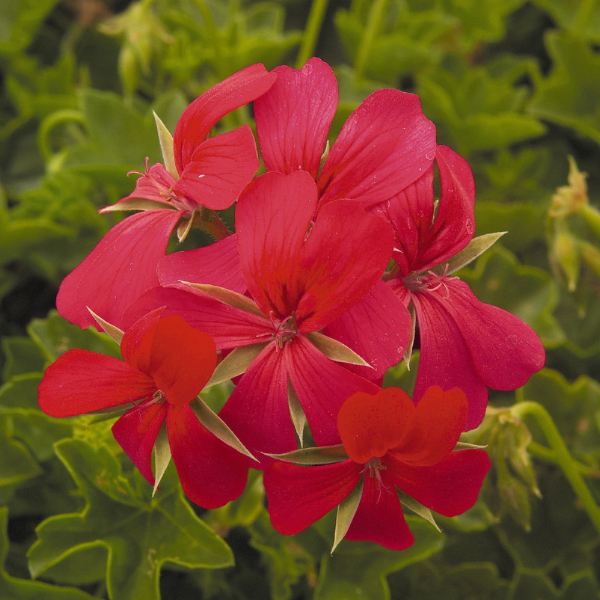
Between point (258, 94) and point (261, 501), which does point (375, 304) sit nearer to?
point (258, 94)

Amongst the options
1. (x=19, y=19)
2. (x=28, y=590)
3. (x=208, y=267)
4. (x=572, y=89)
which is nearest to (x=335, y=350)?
(x=208, y=267)

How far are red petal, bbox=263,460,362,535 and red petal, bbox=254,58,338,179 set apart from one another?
28cm

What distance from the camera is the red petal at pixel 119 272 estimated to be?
0.69 m

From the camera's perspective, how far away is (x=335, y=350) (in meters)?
0.63

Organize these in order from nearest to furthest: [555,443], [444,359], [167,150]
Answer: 1. [444,359]
2. [167,150]
3. [555,443]

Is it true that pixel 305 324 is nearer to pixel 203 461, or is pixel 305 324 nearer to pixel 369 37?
pixel 203 461

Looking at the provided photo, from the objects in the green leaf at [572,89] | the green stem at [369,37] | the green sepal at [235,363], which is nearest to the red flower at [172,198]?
the green sepal at [235,363]

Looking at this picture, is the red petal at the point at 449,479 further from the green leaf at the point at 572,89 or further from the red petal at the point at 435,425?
the green leaf at the point at 572,89

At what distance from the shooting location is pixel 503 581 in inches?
46.0

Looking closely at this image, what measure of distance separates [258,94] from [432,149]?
17 cm

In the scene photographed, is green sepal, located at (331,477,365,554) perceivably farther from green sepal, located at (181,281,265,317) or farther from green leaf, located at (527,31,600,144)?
green leaf, located at (527,31,600,144)

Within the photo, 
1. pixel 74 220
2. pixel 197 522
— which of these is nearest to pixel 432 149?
pixel 197 522

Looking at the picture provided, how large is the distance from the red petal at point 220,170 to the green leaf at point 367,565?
0.48 meters

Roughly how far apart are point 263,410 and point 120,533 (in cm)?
43
